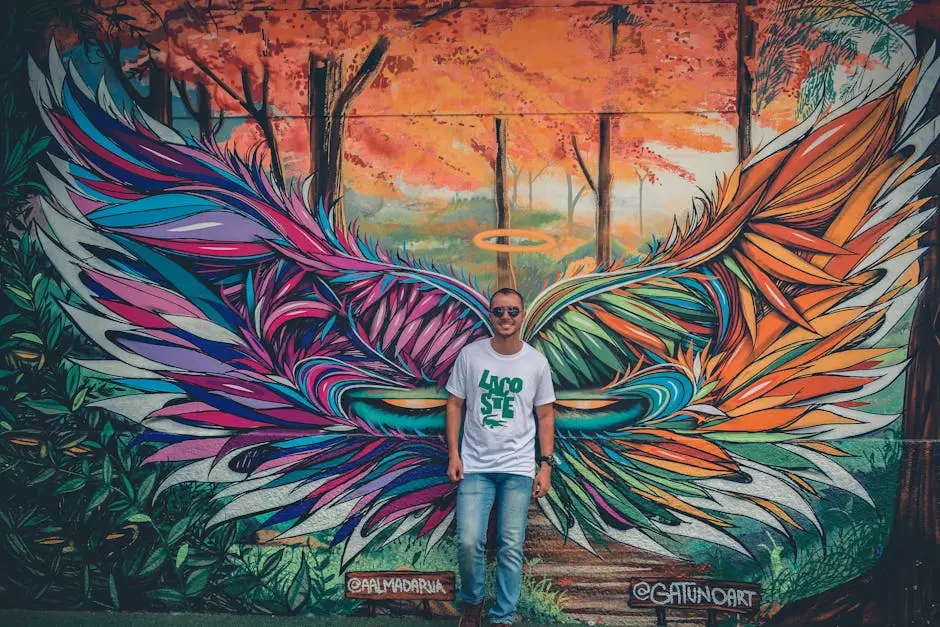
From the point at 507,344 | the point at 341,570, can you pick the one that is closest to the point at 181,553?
the point at 341,570

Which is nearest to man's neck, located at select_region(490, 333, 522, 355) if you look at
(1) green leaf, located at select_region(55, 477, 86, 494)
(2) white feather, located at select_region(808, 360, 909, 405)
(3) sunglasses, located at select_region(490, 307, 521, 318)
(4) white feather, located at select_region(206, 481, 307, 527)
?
(3) sunglasses, located at select_region(490, 307, 521, 318)

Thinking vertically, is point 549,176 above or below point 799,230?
above

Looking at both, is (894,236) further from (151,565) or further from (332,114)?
(151,565)

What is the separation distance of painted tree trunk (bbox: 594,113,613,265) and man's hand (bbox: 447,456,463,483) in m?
1.42

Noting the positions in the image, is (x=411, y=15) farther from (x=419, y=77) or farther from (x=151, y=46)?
(x=151, y=46)

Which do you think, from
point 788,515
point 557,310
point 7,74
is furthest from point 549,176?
point 7,74

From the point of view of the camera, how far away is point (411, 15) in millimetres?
4273

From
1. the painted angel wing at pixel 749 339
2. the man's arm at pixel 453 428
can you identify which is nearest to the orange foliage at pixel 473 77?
the painted angel wing at pixel 749 339

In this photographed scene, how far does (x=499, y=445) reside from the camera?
3.77 metres

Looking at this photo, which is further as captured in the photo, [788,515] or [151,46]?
[151,46]

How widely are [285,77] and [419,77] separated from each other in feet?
2.65

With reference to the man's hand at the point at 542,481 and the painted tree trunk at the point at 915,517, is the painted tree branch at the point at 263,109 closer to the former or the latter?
the man's hand at the point at 542,481

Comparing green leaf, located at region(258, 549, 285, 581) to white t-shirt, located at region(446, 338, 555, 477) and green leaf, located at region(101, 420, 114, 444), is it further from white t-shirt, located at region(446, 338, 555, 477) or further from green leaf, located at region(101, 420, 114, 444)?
white t-shirt, located at region(446, 338, 555, 477)

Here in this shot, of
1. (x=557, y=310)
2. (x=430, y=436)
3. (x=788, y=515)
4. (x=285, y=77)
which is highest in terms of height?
(x=285, y=77)
